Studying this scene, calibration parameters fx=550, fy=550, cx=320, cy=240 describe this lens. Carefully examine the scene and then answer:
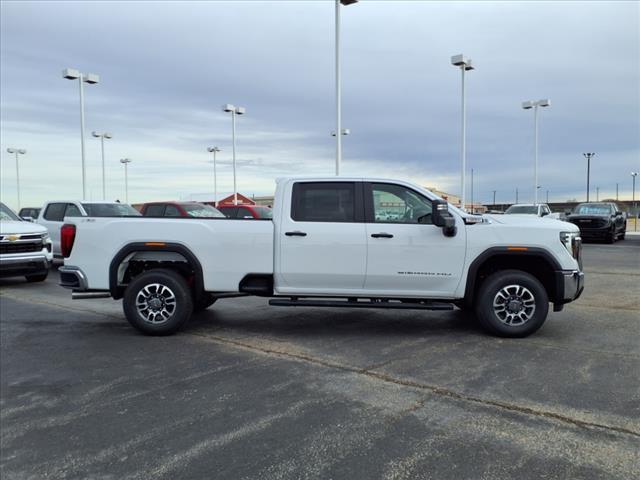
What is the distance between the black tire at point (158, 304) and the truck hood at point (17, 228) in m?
6.24

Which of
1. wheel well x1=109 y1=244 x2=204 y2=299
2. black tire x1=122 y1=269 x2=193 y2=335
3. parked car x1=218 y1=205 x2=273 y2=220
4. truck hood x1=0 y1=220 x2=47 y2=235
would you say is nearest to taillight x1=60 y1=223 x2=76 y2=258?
wheel well x1=109 y1=244 x2=204 y2=299

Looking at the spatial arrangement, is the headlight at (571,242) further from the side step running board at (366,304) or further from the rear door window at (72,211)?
the rear door window at (72,211)

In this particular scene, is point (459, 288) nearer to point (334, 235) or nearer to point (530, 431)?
point (334, 235)

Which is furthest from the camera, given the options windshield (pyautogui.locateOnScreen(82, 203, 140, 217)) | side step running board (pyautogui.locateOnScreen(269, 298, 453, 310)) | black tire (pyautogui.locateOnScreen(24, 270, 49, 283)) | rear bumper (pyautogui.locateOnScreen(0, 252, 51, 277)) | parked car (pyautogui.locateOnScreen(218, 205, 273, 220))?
parked car (pyautogui.locateOnScreen(218, 205, 273, 220))

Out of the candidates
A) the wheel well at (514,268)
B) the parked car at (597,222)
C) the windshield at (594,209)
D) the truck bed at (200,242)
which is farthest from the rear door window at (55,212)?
the windshield at (594,209)

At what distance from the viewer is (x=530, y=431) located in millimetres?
3865

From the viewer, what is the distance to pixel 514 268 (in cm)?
691

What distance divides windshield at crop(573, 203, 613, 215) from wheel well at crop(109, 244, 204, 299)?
70.4ft

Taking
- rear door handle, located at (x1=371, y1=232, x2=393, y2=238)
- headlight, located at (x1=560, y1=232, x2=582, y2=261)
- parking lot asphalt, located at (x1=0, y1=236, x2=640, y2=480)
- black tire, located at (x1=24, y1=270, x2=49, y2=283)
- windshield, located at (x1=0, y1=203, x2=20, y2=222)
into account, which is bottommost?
parking lot asphalt, located at (x1=0, y1=236, x2=640, y2=480)

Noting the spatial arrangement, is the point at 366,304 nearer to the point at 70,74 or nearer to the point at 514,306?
the point at 514,306

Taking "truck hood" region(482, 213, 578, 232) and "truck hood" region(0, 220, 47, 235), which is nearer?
"truck hood" region(482, 213, 578, 232)

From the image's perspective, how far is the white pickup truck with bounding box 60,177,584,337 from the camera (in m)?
6.57

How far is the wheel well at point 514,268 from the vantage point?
665 centimetres

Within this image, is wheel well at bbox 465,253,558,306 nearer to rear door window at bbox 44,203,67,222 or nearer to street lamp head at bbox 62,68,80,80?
rear door window at bbox 44,203,67,222
